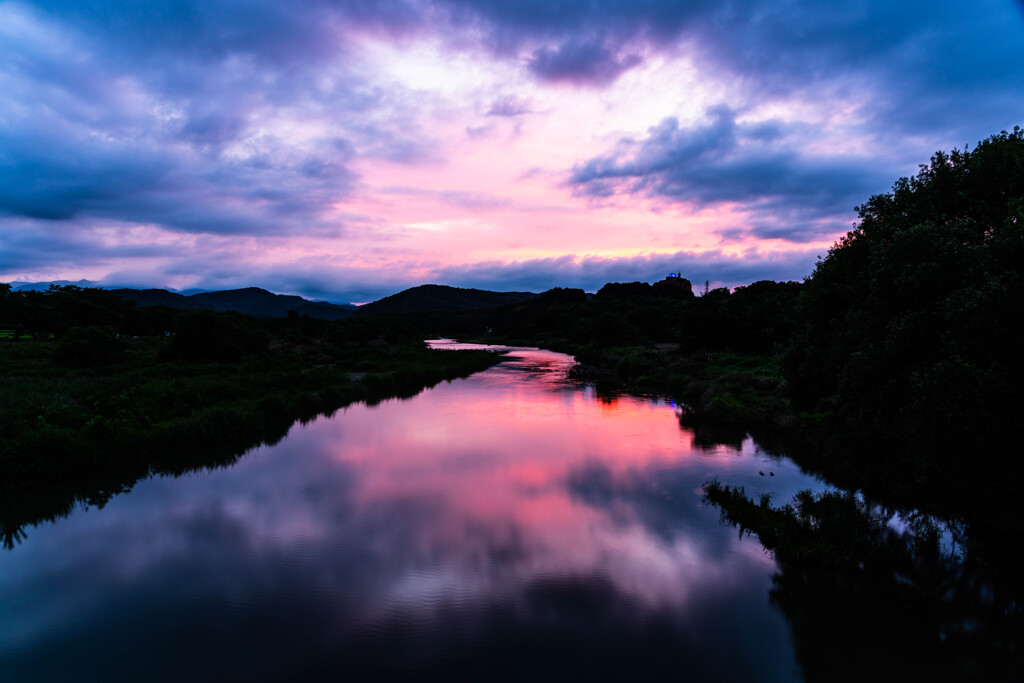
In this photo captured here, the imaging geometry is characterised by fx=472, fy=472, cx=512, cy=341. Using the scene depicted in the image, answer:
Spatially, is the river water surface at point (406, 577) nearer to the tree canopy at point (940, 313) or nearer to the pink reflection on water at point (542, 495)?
the pink reflection on water at point (542, 495)

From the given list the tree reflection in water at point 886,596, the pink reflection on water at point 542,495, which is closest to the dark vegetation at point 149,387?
the pink reflection on water at point 542,495

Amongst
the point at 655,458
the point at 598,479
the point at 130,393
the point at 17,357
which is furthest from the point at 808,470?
the point at 17,357

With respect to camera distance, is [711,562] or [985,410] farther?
[711,562]

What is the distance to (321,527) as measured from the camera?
41.8 ft

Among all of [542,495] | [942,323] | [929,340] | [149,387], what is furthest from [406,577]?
[149,387]

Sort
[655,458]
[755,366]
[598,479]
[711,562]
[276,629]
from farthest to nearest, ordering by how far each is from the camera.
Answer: [755,366]
[655,458]
[598,479]
[711,562]
[276,629]

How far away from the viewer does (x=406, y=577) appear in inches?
402

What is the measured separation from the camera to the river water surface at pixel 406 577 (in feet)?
25.6

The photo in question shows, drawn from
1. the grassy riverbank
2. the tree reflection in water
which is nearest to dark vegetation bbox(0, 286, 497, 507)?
the grassy riverbank

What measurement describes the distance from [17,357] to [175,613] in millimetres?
31895

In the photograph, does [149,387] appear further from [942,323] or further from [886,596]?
[942,323]

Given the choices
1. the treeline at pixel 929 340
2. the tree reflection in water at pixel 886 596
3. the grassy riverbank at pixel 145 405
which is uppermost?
the treeline at pixel 929 340

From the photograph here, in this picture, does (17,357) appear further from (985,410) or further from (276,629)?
(985,410)

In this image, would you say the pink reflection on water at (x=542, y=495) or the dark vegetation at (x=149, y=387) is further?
the dark vegetation at (x=149, y=387)
